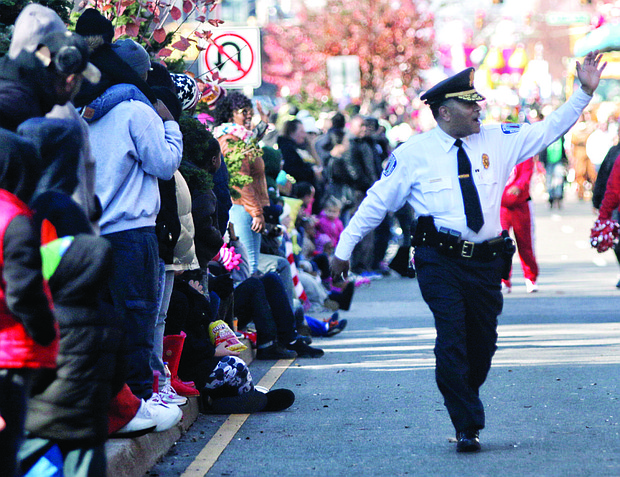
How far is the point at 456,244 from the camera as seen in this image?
273 inches

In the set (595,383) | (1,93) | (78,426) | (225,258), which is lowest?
(595,383)

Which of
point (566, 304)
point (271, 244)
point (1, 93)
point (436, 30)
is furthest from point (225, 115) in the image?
point (436, 30)

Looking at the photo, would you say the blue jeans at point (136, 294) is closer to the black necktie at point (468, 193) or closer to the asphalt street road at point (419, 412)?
the asphalt street road at point (419, 412)

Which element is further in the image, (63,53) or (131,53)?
(131,53)

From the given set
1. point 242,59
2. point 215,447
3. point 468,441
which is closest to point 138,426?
point 215,447

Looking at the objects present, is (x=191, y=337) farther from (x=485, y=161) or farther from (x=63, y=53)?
(x=63, y=53)

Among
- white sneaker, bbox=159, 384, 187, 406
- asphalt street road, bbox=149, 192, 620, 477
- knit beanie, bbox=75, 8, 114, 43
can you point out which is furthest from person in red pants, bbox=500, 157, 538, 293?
knit beanie, bbox=75, 8, 114, 43

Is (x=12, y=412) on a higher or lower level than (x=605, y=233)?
higher

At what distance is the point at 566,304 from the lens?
1473 cm

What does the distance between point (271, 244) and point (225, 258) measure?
165 cm

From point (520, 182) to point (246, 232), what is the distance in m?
4.99

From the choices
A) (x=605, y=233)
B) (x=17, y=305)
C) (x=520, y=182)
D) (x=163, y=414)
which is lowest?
(x=605, y=233)

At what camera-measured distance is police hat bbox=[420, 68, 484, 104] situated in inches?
280

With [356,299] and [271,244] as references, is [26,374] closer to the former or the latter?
[271,244]
